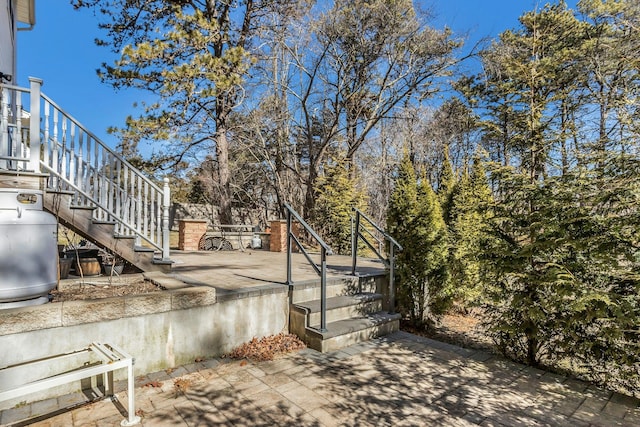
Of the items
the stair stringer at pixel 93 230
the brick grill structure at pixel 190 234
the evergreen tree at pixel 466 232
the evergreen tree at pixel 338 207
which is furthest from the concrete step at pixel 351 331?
the brick grill structure at pixel 190 234

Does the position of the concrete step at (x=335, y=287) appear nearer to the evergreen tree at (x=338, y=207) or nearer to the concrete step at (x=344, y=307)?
the concrete step at (x=344, y=307)

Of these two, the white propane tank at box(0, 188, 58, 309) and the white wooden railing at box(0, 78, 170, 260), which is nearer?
the white propane tank at box(0, 188, 58, 309)

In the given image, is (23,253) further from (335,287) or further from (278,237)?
(278,237)

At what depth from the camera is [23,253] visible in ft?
8.81

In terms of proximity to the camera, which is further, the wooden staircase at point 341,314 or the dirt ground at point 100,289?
the wooden staircase at point 341,314

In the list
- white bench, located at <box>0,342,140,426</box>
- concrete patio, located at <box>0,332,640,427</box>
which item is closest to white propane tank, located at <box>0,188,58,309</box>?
white bench, located at <box>0,342,140,426</box>

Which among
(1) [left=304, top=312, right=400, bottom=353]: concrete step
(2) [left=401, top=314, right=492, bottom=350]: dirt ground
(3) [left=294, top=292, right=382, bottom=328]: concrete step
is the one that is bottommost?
(2) [left=401, top=314, right=492, bottom=350]: dirt ground

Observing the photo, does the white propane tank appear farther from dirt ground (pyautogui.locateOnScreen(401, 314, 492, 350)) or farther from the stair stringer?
dirt ground (pyautogui.locateOnScreen(401, 314, 492, 350))

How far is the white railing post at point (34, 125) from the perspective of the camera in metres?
3.25

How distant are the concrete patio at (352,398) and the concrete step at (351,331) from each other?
18 centimetres

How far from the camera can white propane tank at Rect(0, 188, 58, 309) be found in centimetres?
261

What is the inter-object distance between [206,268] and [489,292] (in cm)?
426

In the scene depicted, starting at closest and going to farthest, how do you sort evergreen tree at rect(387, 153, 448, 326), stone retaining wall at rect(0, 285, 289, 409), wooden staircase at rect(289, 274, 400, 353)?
stone retaining wall at rect(0, 285, 289, 409), wooden staircase at rect(289, 274, 400, 353), evergreen tree at rect(387, 153, 448, 326)

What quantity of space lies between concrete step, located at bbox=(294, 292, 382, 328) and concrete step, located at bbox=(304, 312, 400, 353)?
8 centimetres
